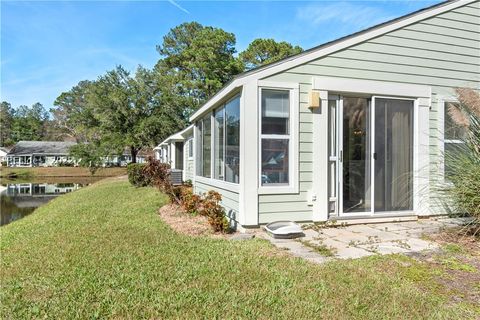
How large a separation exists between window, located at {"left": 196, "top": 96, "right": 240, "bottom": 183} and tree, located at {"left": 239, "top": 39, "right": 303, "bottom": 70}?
1916cm

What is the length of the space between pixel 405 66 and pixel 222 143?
3851 millimetres

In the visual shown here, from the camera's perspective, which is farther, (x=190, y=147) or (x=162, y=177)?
(x=190, y=147)

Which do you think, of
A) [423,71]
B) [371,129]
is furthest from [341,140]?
[423,71]

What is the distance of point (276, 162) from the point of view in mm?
5531

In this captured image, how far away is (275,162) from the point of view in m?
5.53

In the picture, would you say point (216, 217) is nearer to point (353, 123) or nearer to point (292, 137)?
point (292, 137)

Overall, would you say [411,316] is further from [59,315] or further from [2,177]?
[2,177]

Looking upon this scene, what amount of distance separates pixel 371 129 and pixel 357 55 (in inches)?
53.4

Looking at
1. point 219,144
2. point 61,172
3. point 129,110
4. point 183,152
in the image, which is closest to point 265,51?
point 129,110

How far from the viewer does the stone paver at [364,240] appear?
13.8ft

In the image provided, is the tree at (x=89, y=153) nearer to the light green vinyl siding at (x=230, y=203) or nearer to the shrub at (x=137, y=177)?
the shrub at (x=137, y=177)

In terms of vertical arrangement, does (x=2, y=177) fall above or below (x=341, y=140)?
below

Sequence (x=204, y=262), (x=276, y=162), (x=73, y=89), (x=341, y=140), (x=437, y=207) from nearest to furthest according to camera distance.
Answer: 1. (x=204, y=262)
2. (x=276, y=162)
3. (x=341, y=140)
4. (x=437, y=207)
5. (x=73, y=89)

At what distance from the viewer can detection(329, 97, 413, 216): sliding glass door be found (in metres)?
5.93
